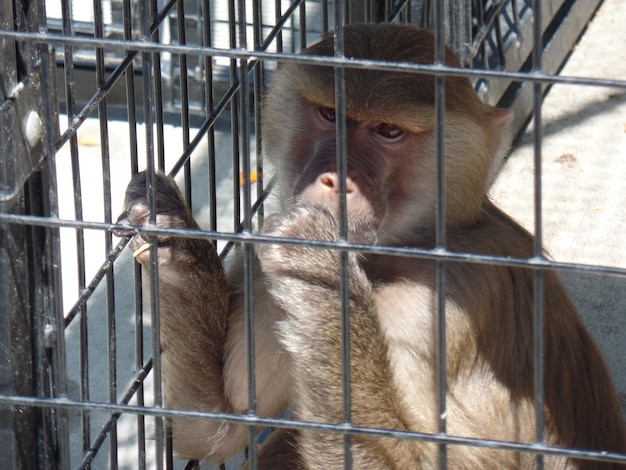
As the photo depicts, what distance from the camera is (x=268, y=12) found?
616 centimetres

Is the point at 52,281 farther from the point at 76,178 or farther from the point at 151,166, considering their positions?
the point at 151,166

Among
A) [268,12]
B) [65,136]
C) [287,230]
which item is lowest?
[287,230]

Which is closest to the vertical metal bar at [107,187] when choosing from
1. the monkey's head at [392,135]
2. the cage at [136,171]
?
the cage at [136,171]

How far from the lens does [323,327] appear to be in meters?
2.70

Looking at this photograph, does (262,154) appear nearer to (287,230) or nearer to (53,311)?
(287,230)

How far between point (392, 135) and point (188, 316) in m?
0.75

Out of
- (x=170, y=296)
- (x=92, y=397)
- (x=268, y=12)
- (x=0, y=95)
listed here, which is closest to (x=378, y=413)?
(x=170, y=296)

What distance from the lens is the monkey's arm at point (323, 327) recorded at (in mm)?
2676

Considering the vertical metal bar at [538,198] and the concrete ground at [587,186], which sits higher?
the concrete ground at [587,186]

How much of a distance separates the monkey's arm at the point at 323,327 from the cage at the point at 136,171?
7.1 inches

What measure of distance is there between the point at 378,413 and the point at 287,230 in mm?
520

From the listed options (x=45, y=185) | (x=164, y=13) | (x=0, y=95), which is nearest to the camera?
(x=0, y=95)

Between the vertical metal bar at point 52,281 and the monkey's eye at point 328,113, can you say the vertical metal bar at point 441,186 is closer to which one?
the vertical metal bar at point 52,281

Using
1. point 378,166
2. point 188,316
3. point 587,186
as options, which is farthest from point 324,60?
point 587,186
